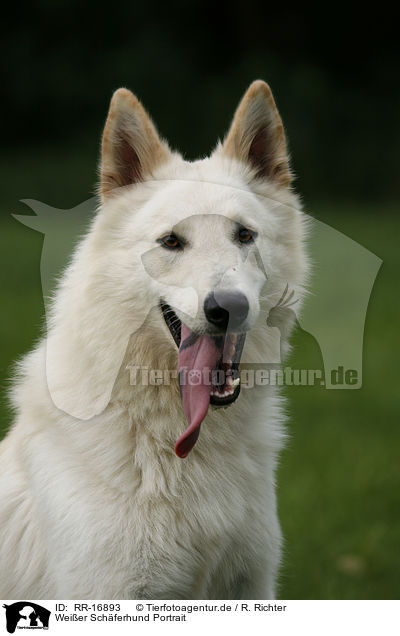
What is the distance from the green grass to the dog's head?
0.70 m

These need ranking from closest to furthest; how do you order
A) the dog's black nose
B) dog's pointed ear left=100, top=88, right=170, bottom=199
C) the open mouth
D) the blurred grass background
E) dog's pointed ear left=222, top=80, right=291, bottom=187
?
the dog's black nose
the open mouth
dog's pointed ear left=100, top=88, right=170, bottom=199
dog's pointed ear left=222, top=80, right=291, bottom=187
the blurred grass background

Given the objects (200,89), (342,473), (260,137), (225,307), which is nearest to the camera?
(225,307)

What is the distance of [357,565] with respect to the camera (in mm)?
4852

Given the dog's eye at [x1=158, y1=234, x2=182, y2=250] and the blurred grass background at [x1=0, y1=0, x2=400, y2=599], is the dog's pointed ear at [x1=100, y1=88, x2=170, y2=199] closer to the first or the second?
the dog's eye at [x1=158, y1=234, x2=182, y2=250]

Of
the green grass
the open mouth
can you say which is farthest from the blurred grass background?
the open mouth

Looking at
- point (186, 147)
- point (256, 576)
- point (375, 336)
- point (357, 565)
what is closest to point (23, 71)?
point (186, 147)

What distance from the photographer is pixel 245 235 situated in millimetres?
3037

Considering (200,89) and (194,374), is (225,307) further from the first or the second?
(200,89)

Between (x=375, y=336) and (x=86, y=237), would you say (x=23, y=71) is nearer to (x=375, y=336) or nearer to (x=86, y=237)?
(x=375, y=336)
